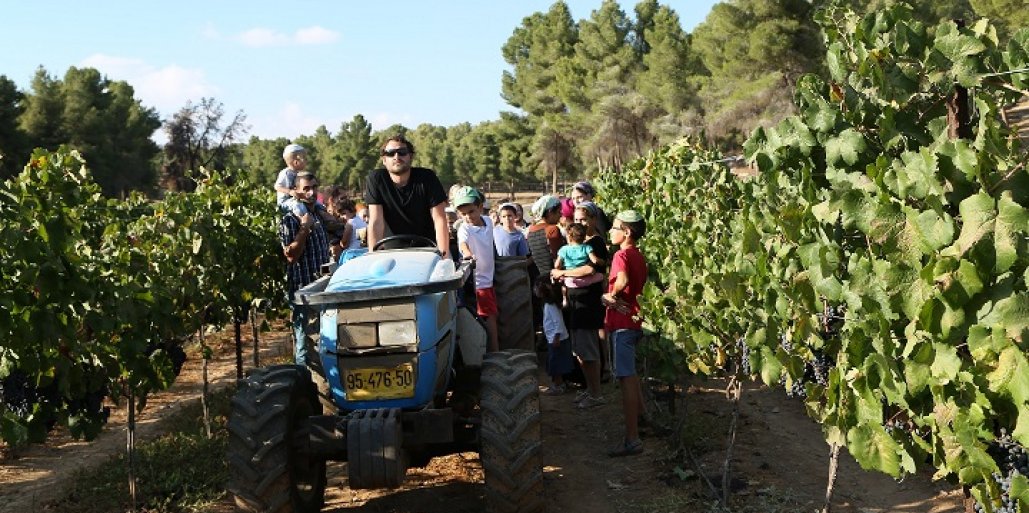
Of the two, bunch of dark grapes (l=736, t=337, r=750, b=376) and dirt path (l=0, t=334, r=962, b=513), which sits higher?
bunch of dark grapes (l=736, t=337, r=750, b=376)

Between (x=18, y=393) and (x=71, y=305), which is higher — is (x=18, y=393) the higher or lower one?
the lower one

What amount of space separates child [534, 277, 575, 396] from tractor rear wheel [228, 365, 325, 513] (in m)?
3.22

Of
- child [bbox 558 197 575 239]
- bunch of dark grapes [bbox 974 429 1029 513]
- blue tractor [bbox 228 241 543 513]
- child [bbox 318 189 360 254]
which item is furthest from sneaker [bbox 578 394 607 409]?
bunch of dark grapes [bbox 974 429 1029 513]

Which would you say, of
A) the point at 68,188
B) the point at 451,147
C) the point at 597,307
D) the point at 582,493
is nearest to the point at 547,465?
the point at 582,493

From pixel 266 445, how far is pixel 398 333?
2.46ft

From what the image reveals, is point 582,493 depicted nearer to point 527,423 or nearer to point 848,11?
point 527,423

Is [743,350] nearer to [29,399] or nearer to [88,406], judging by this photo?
[88,406]

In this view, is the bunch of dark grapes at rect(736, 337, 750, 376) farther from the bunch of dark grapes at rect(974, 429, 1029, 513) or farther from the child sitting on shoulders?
the bunch of dark grapes at rect(974, 429, 1029, 513)

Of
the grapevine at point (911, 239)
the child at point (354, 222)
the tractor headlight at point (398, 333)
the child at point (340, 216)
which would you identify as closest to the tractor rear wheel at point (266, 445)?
the tractor headlight at point (398, 333)

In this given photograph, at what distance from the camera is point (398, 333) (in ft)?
13.5

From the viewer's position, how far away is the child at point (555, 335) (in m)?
7.20

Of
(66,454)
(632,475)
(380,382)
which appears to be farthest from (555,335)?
(66,454)

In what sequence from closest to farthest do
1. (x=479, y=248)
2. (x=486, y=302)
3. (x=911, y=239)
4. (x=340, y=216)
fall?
(x=911, y=239), (x=486, y=302), (x=479, y=248), (x=340, y=216)

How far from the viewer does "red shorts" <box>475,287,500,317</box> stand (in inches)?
244
